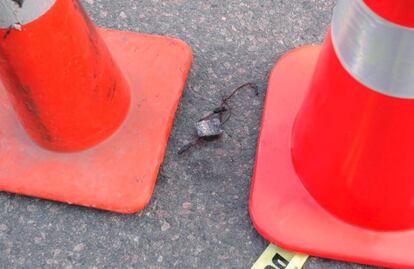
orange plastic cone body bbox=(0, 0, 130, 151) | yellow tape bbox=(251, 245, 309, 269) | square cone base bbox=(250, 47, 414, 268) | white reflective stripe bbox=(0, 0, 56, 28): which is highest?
white reflective stripe bbox=(0, 0, 56, 28)

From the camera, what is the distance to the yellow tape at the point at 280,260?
163 cm

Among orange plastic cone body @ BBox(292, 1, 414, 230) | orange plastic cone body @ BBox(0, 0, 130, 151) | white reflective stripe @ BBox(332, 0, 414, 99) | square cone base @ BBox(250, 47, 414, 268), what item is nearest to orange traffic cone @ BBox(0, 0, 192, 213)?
orange plastic cone body @ BBox(0, 0, 130, 151)

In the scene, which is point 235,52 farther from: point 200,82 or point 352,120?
point 352,120

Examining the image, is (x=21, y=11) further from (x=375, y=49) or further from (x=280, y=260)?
(x=280, y=260)

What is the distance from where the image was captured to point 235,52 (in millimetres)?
2068

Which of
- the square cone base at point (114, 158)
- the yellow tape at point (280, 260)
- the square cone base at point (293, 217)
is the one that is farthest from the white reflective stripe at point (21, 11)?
the yellow tape at point (280, 260)

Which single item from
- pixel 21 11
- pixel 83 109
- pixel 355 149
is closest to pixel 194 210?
pixel 83 109

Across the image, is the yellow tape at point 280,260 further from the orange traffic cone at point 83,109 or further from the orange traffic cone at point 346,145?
the orange traffic cone at point 83,109

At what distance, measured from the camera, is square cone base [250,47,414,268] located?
5.19 ft

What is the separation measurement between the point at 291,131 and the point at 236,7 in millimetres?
644

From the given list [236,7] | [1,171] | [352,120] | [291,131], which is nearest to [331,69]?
[352,120]

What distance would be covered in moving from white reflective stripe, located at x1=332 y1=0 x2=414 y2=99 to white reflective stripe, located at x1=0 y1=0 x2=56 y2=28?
710mm

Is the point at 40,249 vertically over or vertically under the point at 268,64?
under

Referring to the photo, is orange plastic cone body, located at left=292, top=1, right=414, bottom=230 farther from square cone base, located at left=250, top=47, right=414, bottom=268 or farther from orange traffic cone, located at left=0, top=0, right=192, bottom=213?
orange traffic cone, located at left=0, top=0, right=192, bottom=213
